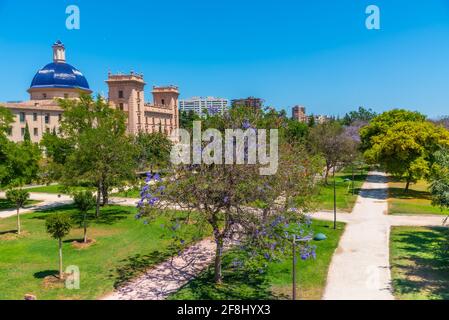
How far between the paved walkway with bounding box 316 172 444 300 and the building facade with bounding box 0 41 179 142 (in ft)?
149

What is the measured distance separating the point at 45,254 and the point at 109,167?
8412mm

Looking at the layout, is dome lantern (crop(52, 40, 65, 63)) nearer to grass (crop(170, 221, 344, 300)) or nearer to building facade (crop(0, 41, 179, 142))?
building facade (crop(0, 41, 179, 142))

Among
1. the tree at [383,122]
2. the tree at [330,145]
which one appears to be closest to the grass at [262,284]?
the tree at [330,145]

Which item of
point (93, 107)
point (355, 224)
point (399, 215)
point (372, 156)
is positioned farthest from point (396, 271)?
point (93, 107)

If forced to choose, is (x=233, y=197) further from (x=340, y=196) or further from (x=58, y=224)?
(x=340, y=196)

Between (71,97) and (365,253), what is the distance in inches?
2821

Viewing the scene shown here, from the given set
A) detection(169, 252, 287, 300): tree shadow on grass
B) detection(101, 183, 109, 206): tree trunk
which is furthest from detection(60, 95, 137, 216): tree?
detection(169, 252, 287, 300): tree shadow on grass

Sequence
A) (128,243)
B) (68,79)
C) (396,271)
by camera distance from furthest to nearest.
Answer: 1. (68,79)
2. (128,243)
3. (396,271)

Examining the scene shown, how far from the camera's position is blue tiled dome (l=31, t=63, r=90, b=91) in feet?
253

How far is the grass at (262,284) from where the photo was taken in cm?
1344

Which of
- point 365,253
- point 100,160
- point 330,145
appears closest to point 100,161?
point 100,160

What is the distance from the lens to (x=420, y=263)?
1677 centimetres

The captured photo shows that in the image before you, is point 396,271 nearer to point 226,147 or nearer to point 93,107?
point 226,147

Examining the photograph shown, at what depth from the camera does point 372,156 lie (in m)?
37.9
